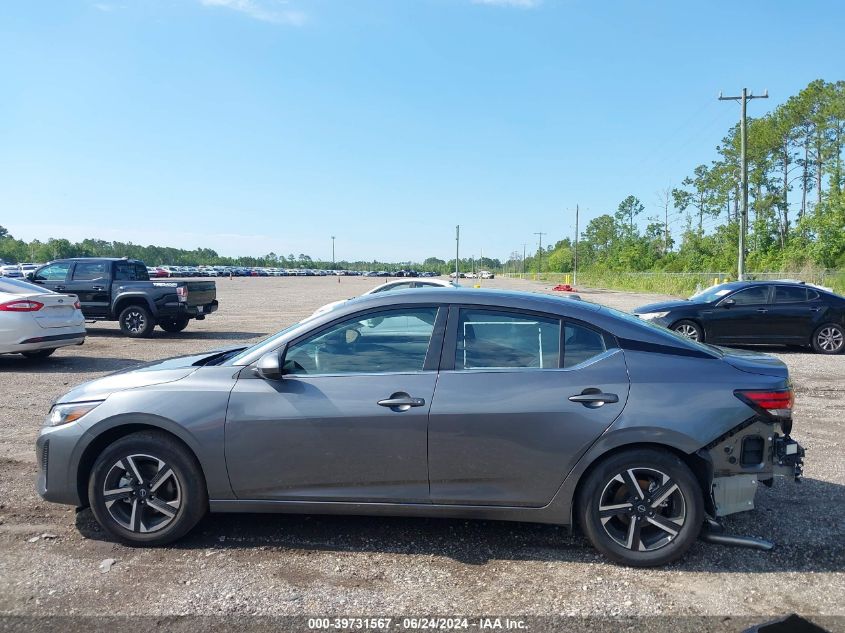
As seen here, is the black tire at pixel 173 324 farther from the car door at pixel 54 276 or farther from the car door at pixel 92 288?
the car door at pixel 54 276

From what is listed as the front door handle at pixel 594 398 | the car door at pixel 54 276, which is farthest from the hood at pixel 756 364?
the car door at pixel 54 276

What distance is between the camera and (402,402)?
12.8ft

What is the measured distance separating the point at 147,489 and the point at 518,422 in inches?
90.9

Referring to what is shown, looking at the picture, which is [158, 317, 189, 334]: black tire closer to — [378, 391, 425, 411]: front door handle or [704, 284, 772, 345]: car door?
[704, 284, 772, 345]: car door

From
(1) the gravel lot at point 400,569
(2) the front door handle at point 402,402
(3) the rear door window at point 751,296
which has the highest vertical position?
(3) the rear door window at point 751,296

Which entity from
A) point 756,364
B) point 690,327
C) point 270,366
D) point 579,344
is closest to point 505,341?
point 579,344

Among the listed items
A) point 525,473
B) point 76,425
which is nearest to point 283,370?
point 76,425

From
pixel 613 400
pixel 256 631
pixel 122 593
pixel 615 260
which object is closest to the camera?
pixel 256 631

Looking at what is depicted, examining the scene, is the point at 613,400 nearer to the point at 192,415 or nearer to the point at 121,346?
the point at 192,415

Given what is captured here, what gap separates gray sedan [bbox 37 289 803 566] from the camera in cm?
383

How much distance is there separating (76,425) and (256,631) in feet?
6.05

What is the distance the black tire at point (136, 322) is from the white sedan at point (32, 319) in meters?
4.23

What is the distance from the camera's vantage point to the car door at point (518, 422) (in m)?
3.83

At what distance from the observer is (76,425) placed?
4109 mm
